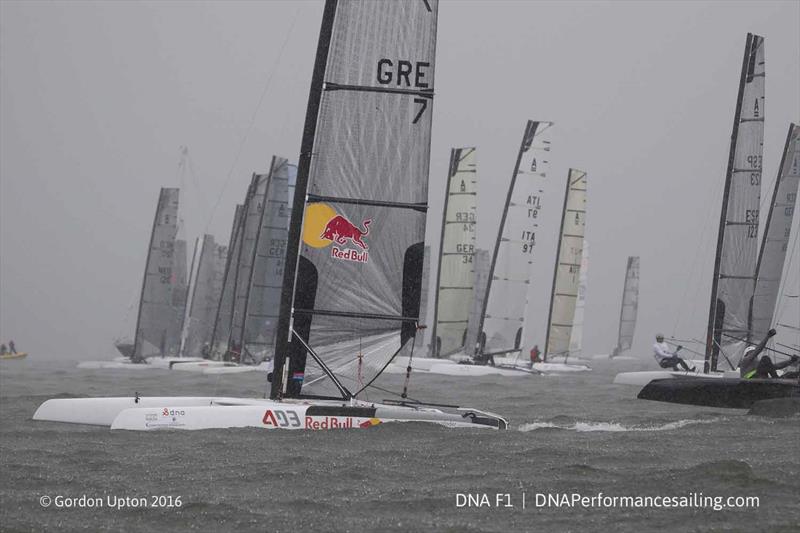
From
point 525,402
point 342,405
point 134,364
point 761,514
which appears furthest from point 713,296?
point 134,364

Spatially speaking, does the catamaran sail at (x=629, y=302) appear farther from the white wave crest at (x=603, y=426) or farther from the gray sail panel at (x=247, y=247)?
the white wave crest at (x=603, y=426)

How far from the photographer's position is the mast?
13906 millimetres

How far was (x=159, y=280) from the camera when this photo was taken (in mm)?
43844

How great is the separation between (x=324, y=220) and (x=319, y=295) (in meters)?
0.91

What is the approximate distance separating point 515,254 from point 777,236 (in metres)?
10.8

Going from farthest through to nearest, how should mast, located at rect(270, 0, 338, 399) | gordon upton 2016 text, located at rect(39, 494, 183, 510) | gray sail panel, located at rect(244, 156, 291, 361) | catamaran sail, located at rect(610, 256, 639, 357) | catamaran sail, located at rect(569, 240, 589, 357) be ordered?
1. catamaran sail, located at rect(610, 256, 639, 357)
2. catamaran sail, located at rect(569, 240, 589, 357)
3. gray sail panel, located at rect(244, 156, 291, 361)
4. mast, located at rect(270, 0, 338, 399)
5. gordon upton 2016 text, located at rect(39, 494, 183, 510)

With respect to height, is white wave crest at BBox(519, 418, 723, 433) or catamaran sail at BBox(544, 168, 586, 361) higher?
catamaran sail at BBox(544, 168, 586, 361)

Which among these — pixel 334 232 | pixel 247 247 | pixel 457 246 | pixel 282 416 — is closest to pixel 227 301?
pixel 247 247

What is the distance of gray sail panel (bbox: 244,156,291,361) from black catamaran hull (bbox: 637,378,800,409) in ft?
62.3

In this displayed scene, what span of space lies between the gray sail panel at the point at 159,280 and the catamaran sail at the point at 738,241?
24247mm

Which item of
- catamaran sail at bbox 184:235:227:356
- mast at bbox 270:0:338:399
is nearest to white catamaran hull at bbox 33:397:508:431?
mast at bbox 270:0:338:399

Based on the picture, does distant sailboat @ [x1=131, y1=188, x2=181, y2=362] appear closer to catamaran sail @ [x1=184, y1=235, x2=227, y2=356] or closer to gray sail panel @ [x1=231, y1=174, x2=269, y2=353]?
catamaran sail @ [x1=184, y1=235, x2=227, y2=356]

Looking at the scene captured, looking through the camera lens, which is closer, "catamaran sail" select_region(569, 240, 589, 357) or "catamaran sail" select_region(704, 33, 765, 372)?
"catamaran sail" select_region(704, 33, 765, 372)

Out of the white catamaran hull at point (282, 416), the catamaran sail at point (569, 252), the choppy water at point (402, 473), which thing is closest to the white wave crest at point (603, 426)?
the choppy water at point (402, 473)
